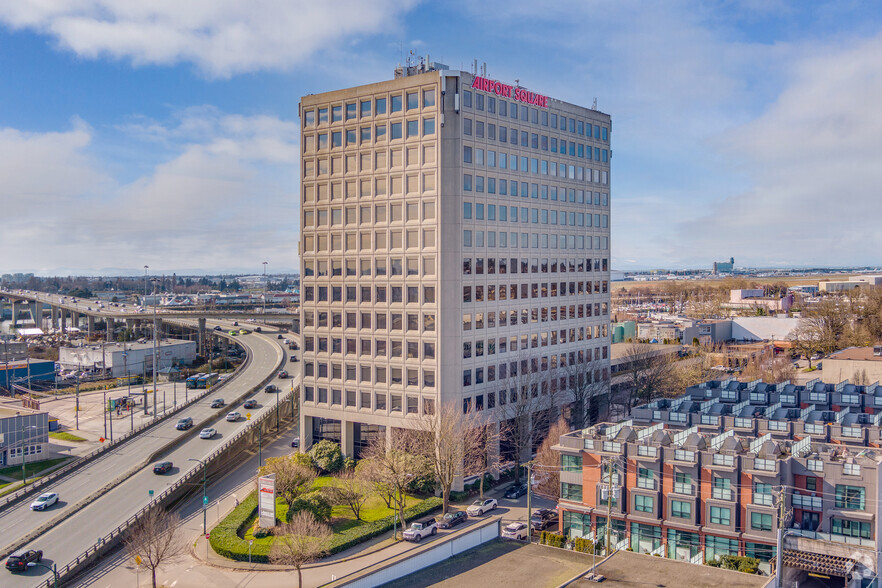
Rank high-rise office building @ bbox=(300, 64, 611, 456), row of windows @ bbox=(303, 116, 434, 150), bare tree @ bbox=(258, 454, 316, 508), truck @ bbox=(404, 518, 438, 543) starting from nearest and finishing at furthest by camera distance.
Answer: truck @ bbox=(404, 518, 438, 543)
bare tree @ bbox=(258, 454, 316, 508)
high-rise office building @ bbox=(300, 64, 611, 456)
row of windows @ bbox=(303, 116, 434, 150)

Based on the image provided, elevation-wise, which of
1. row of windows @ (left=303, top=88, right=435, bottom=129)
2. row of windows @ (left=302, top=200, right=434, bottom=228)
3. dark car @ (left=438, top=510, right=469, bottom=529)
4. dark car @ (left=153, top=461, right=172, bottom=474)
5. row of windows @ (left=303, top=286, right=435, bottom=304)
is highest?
row of windows @ (left=303, top=88, right=435, bottom=129)

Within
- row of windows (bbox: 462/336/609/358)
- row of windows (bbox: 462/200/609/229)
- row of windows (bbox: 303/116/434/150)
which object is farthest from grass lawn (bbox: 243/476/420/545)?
row of windows (bbox: 303/116/434/150)

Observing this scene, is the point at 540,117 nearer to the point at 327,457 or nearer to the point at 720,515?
the point at 327,457

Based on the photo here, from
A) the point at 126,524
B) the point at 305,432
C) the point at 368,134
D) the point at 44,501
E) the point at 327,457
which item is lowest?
the point at 126,524

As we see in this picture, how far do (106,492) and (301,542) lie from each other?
26.7 meters

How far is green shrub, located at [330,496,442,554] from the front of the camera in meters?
49.7

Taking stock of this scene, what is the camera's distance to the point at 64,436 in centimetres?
8462

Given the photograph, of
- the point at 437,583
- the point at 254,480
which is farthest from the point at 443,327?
the point at 437,583

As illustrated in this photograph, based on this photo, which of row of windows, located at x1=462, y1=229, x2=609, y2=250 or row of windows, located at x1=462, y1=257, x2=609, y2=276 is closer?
row of windows, located at x1=462, y1=229, x2=609, y2=250

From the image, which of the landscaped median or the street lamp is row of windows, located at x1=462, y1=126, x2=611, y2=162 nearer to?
the landscaped median

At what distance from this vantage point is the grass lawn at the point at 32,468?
6944cm

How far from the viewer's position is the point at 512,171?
72188mm

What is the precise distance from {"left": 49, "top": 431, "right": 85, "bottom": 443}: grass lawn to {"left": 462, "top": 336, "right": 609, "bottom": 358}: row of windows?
2069 inches

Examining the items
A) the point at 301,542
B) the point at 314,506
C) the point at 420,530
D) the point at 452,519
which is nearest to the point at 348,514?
the point at 314,506
